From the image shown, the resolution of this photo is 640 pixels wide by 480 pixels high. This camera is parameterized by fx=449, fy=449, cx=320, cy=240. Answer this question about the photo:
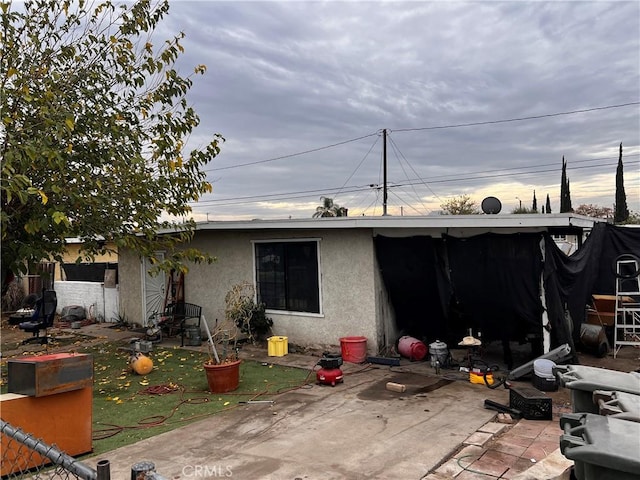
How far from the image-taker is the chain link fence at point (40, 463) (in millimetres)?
1971

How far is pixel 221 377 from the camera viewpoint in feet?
22.4

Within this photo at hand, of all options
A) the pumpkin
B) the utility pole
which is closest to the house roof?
the pumpkin

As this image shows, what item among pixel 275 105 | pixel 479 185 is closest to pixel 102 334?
pixel 275 105

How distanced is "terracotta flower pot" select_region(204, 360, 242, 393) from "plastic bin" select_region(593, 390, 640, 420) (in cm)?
515

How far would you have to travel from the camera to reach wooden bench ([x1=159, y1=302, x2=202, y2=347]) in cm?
1152

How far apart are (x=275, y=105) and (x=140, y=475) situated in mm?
11543

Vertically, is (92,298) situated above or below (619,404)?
below

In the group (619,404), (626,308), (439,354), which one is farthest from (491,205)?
(619,404)

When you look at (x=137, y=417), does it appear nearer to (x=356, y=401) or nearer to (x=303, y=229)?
(x=356, y=401)

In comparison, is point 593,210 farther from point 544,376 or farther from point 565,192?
point 544,376

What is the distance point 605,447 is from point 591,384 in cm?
113

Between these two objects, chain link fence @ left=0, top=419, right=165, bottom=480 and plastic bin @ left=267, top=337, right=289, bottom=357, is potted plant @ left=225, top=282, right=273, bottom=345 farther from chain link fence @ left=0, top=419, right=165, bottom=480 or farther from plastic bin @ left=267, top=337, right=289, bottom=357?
chain link fence @ left=0, top=419, right=165, bottom=480

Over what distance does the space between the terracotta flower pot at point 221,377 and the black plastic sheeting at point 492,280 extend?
142 inches

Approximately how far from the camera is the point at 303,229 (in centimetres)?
959
